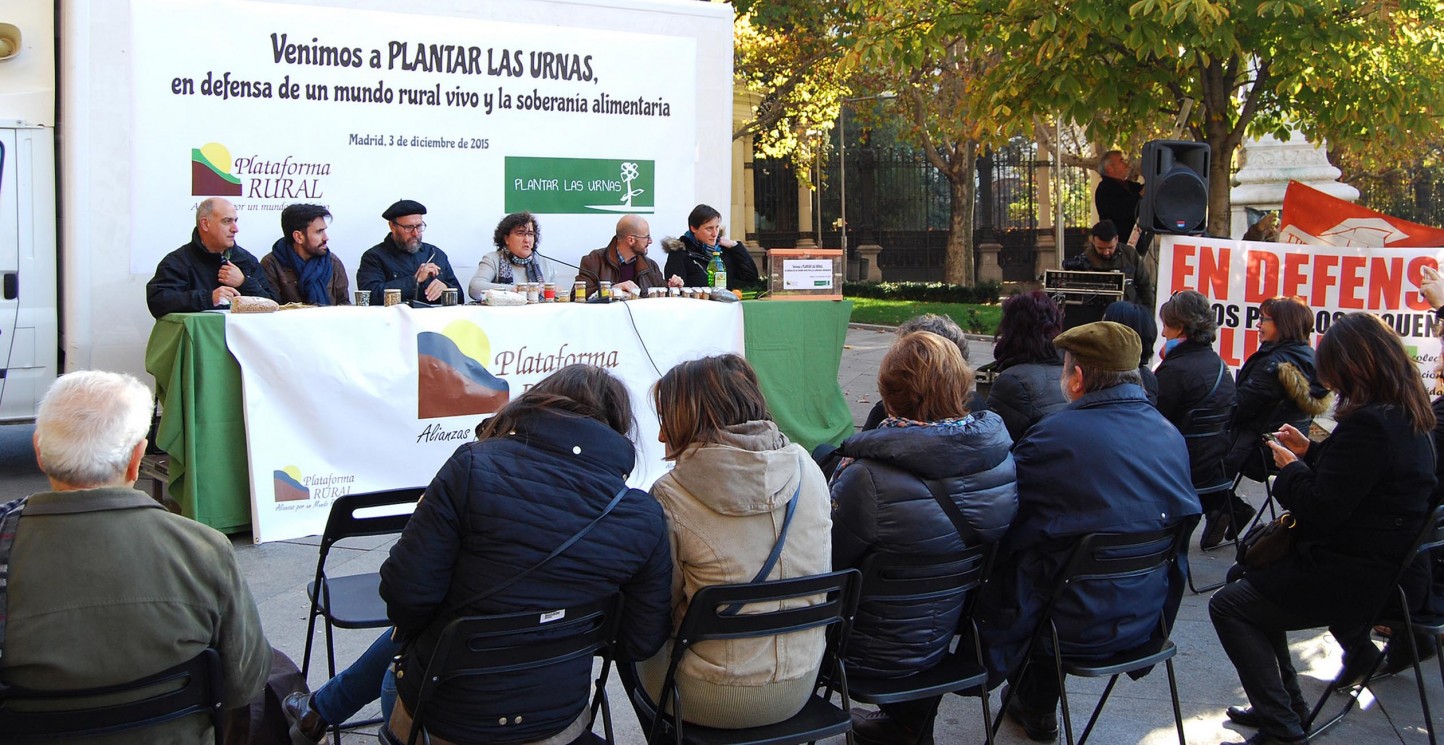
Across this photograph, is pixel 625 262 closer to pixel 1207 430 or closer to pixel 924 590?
pixel 1207 430

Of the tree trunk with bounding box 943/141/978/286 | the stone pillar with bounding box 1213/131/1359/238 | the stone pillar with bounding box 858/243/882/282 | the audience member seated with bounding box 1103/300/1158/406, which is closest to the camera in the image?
the audience member seated with bounding box 1103/300/1158/406

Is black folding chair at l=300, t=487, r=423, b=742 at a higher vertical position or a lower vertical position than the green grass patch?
lower

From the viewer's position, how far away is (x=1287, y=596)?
150 inches

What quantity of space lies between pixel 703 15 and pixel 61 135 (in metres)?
4.31

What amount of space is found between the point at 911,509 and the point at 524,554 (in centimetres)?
111

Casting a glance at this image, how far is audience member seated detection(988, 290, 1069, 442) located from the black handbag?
3.58ft

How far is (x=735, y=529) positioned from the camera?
3.03 meters

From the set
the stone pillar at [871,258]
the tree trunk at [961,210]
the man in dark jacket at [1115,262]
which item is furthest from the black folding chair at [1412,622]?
the stone pillar at [871,258]

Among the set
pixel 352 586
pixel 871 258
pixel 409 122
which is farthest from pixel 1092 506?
pixel 871 258

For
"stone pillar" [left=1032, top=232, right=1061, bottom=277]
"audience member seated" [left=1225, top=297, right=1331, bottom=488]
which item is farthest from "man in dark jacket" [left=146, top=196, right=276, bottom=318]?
"stone pillar" [left=1032, top=232, right=1061, bottom=277]

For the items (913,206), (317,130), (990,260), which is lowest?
(317,130)

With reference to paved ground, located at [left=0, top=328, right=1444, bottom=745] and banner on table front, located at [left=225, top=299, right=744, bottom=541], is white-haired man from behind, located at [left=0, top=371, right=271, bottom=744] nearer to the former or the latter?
paved ground, located at [left=0, top=328, right=1444, bottom=745]

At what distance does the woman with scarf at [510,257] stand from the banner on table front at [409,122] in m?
0.37

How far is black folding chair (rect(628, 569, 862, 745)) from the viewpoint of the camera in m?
2.90
